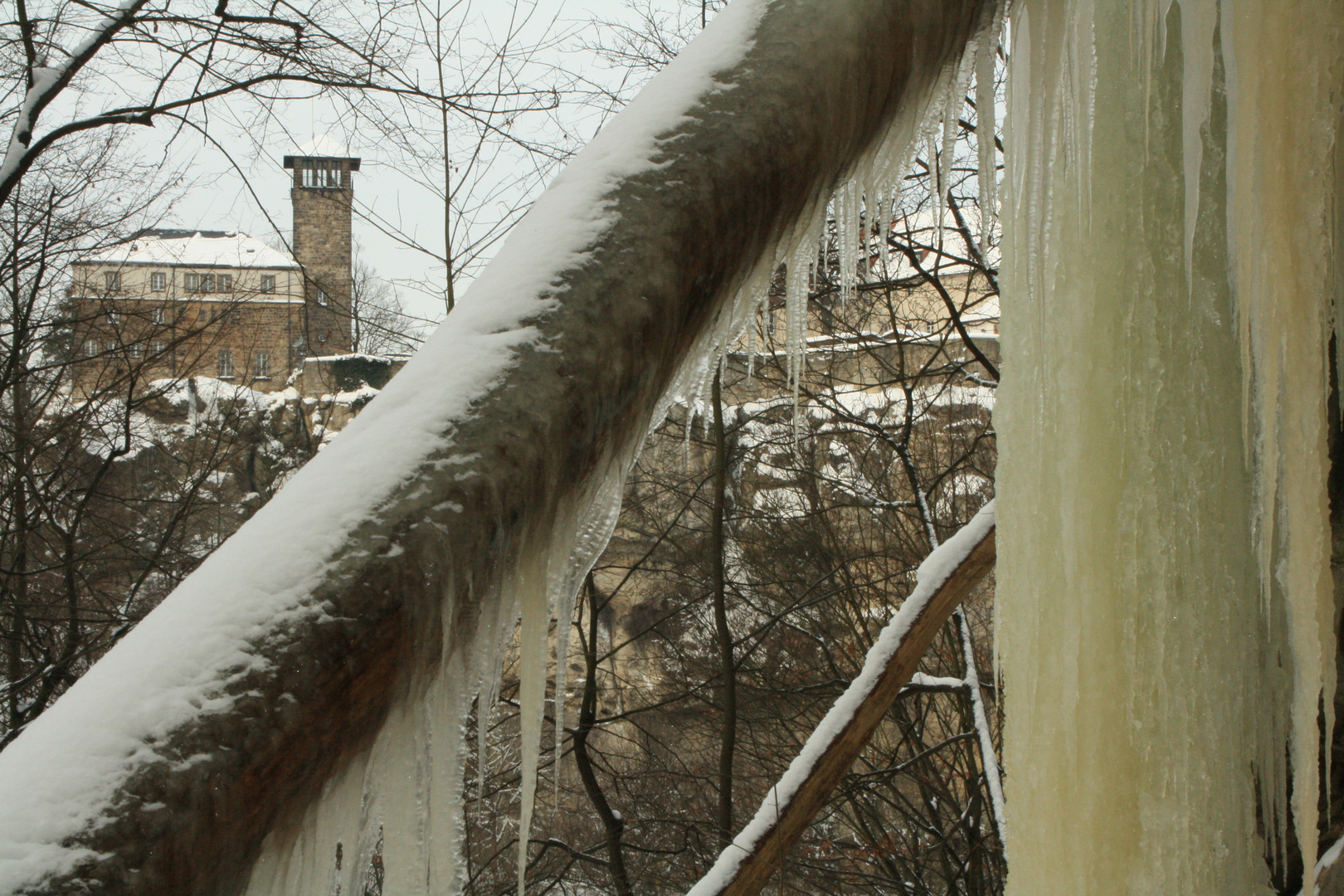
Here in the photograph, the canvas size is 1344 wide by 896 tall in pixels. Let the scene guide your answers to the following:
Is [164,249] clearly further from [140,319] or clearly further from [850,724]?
[850,724]

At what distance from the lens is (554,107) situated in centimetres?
669

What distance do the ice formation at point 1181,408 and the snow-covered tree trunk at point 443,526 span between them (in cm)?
43

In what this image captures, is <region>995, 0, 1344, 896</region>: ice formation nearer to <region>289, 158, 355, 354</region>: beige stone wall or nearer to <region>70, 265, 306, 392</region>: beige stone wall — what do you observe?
<region>289, 158, 355, 354</region>: beige stone wall

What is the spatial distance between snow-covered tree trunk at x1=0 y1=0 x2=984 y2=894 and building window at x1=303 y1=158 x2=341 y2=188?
5762 mm

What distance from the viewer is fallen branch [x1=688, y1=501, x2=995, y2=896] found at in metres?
1.75

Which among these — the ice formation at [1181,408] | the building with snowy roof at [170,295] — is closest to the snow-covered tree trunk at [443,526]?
the ice formation at [1181,408]

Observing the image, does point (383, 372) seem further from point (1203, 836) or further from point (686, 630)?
point (1203, 836)

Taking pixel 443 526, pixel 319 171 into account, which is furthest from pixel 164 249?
pixel 443 526

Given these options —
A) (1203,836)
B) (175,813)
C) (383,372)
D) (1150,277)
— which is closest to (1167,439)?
(1150,277)

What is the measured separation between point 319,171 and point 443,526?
7.95 m

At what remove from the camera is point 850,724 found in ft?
6.03

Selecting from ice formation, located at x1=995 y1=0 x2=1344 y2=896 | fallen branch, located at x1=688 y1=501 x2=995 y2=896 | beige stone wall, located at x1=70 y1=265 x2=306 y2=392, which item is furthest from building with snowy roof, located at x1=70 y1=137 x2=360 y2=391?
ice formation, located at x1=995 y1=0 x2=1344 y2=896

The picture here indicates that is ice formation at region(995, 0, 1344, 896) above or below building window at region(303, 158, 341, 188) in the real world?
below

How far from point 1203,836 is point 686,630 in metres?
10.3
